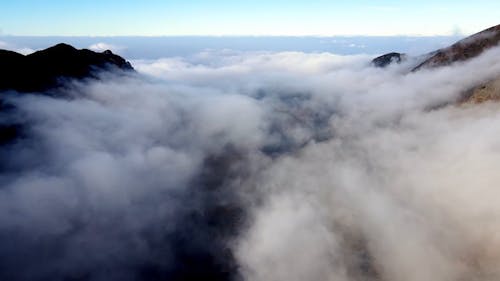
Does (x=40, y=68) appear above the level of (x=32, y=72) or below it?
above

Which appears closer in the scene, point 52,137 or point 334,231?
point 334,231

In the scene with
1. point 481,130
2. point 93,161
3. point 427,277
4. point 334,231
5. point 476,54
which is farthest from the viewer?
point 476,54

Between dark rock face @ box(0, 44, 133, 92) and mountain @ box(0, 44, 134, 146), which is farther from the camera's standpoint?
dark rock face @ box(0, 44, 133, 92)

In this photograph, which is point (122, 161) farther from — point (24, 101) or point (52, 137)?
point (24, 101)

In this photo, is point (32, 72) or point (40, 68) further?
point (40, 68)

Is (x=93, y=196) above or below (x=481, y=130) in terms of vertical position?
below

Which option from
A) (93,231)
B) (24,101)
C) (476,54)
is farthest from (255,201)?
(476,54)

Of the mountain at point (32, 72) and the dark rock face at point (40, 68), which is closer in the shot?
the mountain at point (32, 72)

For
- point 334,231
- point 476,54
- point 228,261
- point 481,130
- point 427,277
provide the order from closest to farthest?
point 427,277, point 228,261, point 334,231, point 481,130, point 476,54
